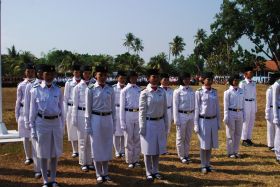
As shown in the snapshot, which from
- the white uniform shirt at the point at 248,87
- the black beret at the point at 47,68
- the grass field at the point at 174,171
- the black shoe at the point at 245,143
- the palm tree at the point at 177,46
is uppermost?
the palm tree at the point at 177,46

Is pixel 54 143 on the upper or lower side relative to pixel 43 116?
lower

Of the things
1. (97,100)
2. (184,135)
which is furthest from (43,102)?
(184,135)

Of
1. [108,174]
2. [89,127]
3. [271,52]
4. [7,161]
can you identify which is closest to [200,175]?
[108,174]

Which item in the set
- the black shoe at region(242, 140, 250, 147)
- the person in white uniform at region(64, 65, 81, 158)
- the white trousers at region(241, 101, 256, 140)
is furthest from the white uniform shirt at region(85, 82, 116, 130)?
the black shoe at region(242, 140, 250, 147)

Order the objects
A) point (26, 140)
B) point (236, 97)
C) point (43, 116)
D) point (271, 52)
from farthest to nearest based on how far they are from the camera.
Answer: point (271, 52)
point (236, 97)
point (26, 140)
point (43, 116)

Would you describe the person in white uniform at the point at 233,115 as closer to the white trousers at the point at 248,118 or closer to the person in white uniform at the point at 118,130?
the white trousers at the point at 248,118

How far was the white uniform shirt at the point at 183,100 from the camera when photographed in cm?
1012

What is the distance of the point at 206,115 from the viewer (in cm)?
922

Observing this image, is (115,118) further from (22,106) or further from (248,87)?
(248,87)

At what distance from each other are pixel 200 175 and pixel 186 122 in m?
1.51

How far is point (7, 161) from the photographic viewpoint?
10.5 meters

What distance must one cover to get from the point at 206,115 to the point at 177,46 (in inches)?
3941

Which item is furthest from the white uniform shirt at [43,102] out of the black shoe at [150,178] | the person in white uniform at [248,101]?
the person in white uniform at [248,101]

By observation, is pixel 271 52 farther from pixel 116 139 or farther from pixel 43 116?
pixel 43 116
